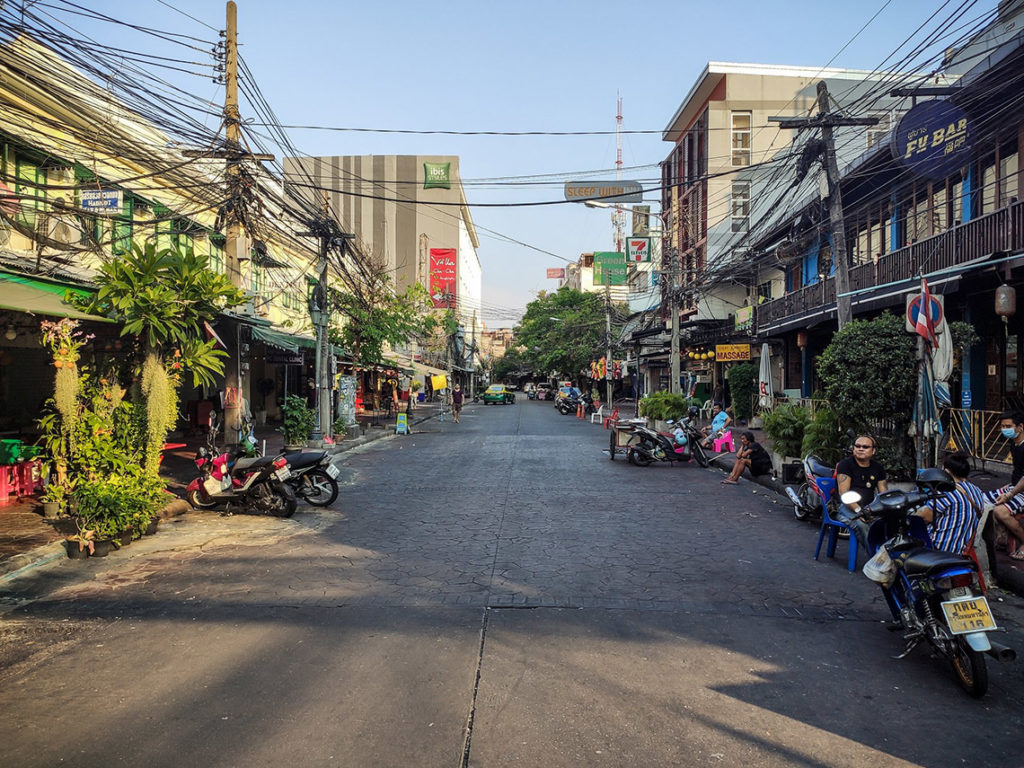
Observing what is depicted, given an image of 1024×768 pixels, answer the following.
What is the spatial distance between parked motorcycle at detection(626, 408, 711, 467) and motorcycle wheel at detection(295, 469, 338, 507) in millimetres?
7820

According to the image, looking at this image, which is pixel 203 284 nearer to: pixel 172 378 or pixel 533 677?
pixel 172 378

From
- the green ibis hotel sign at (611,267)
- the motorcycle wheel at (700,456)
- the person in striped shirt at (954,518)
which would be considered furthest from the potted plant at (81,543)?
the green ibis hotel sign at (611,267)

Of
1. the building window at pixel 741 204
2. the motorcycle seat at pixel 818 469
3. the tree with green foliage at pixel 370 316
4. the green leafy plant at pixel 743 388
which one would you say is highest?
the building window at pixel 741 204

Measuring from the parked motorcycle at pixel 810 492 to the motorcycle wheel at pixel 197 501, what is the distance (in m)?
8.31

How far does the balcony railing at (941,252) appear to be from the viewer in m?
12.7

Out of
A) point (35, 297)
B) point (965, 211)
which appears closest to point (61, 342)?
point (35, 297)

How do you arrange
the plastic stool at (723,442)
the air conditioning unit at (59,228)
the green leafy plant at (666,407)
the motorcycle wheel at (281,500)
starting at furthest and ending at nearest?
the green leafy plant at (666,407), the plastic stool at (723,442), the air conditioning unit at (59,228), the motorcycle wheel at (281,500)

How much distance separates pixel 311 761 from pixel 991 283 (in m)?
15.3

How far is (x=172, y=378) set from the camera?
9.23 m

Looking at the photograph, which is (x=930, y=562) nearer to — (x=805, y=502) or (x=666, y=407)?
(x=805, y=502)

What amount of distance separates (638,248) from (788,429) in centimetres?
2098

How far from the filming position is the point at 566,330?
194ft

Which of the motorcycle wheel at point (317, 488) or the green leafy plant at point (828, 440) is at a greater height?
the green leafy plant at point (828, 440)

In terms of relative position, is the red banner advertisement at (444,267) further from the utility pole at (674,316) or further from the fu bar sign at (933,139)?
the fu bar sign at (933,139)
